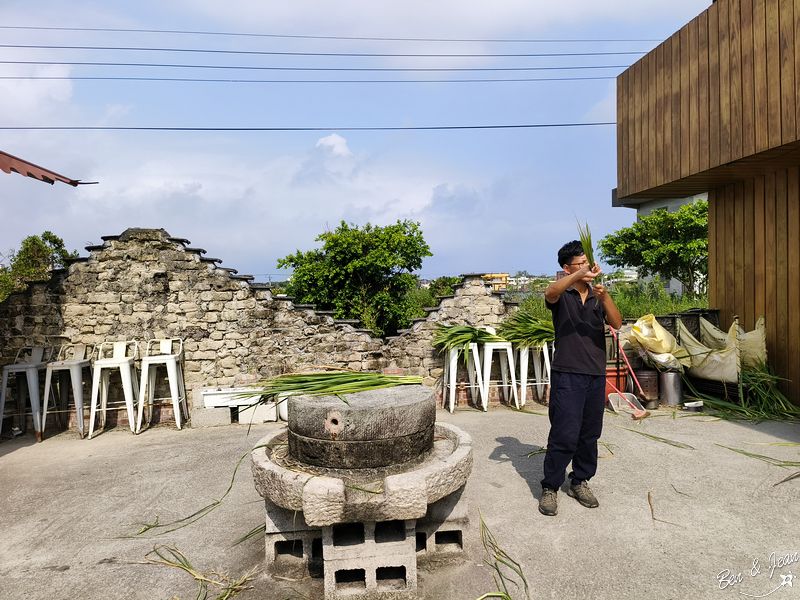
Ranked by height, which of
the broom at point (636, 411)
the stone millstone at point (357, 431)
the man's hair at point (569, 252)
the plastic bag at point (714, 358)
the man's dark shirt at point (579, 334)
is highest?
the man's hair at point (569, 252)

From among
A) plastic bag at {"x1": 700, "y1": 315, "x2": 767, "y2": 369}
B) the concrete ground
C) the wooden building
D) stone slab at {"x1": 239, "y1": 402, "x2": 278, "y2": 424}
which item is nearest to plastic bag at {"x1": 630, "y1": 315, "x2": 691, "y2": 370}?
plastic bag at {"x1": 700, "y1": 315, "x2": 767, "y2": 369}

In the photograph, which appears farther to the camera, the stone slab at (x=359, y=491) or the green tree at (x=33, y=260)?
the green tree at (x=33, y=260)

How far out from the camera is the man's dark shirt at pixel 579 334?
3.66 metres

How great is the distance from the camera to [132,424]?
21.3 feet

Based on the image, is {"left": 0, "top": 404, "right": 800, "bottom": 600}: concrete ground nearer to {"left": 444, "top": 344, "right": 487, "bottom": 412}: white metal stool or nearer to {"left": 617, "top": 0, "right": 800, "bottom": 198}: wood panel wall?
{"left": 444, "top": 344, "right": 487, "bottom": 412}: white metal stool

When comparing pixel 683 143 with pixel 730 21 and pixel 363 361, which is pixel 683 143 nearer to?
pixel 730 21

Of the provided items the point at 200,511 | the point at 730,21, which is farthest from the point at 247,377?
the point at 730,21

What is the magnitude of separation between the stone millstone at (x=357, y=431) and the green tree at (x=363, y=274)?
6.43 m

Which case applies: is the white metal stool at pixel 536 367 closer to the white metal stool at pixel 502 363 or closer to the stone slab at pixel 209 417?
the white metal stool at pixel 502 363

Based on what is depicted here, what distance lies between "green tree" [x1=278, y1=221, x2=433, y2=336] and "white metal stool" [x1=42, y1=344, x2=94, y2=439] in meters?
4.11

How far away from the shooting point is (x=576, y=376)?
366cm

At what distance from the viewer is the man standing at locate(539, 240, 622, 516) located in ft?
11.9

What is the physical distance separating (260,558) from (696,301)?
1047 centimetres

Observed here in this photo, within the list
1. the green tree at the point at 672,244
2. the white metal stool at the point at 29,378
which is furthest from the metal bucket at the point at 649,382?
the green tree at the point at 672,244
